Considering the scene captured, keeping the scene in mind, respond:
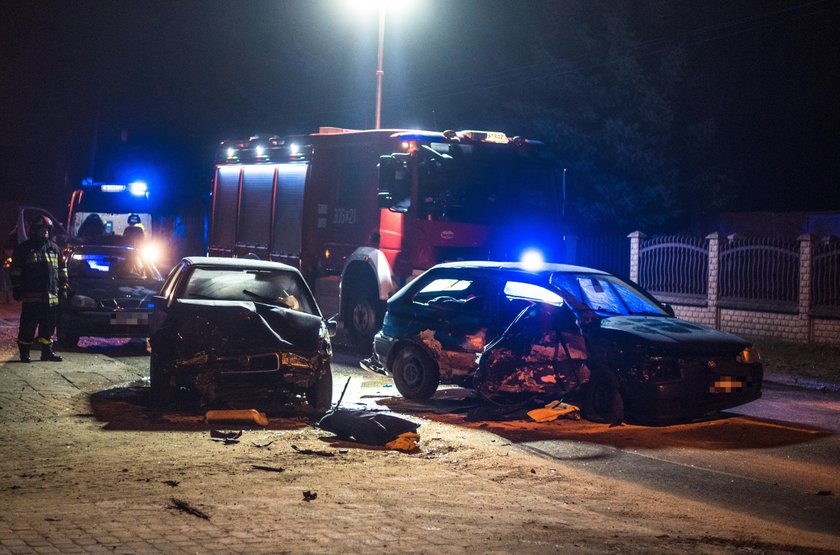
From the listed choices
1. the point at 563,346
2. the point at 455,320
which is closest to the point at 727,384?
the point at 563,346

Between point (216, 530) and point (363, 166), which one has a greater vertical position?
point (363, 166)

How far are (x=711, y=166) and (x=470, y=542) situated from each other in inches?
963

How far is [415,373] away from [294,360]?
199cm

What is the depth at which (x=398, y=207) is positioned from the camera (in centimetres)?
1513

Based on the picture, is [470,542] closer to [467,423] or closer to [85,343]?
[467,423]

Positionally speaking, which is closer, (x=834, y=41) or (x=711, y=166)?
(x=711, y=166)

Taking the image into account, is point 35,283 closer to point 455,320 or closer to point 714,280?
point 455,320

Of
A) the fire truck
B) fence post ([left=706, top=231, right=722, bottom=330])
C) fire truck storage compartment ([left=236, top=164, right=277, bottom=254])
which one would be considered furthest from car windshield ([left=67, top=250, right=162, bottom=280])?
fence post ([left=706, top=231, right=722, bottom=330])

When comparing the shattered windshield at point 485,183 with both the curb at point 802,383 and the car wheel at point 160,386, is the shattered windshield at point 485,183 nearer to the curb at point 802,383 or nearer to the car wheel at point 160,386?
the curb at point 802,383

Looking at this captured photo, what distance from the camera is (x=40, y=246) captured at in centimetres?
1422

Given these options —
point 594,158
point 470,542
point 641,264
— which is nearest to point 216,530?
point 470,542

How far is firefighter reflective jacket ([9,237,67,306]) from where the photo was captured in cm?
1412

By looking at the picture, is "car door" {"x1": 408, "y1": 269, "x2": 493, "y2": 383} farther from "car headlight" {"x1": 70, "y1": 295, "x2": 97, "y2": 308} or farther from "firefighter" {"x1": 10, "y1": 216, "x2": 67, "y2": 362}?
"car headlight" {"x1": 70, "y1": 295, "x2": 97, "y2": 308}

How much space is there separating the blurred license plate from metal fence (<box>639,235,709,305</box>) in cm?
1184
